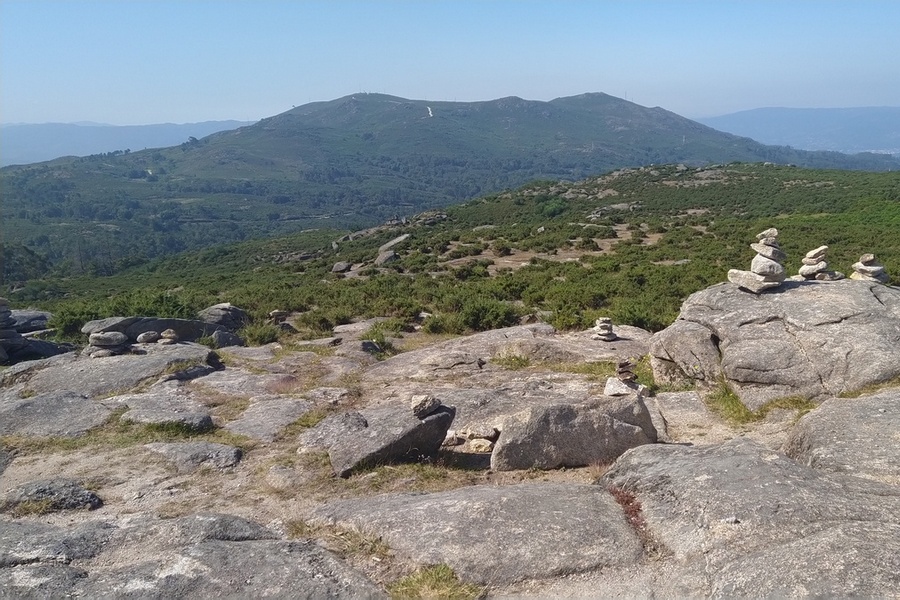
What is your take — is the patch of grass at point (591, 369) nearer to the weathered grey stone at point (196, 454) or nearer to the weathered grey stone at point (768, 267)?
the weathered grey stone at point (768, 267)

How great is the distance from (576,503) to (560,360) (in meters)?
8.35

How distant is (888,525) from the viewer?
6184 millimetres

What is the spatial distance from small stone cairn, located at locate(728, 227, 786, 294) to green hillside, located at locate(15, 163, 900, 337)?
6.09 m

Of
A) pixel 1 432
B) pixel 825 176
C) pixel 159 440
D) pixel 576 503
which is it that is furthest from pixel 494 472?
pixel 825 176

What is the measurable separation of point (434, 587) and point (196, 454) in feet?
19.1

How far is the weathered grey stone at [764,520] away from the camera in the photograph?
5562 millimetres

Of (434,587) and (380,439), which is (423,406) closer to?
(380,439)

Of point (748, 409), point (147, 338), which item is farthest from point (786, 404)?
point (147, 338)

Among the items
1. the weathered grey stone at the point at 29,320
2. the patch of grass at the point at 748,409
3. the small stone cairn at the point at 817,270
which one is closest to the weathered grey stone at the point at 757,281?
the small stone cairn at the point at 817,270

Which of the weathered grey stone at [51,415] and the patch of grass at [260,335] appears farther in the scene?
the patch of grass at [260,335]

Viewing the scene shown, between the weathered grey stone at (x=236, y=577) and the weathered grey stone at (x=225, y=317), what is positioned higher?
the weathered grey stone at (x=236, y=577)

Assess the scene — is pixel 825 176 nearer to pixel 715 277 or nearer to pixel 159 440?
pixel 715 277

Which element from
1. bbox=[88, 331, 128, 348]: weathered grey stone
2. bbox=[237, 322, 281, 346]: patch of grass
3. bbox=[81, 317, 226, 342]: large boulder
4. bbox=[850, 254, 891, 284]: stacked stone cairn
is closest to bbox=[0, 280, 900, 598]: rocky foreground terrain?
bbox=[88, 331, 128, 348]: weathered grey stone

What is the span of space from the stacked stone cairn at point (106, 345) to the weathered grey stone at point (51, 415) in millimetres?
3506
